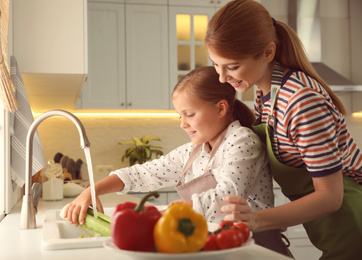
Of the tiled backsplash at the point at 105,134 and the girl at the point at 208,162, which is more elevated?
the girl at the point at 208,162

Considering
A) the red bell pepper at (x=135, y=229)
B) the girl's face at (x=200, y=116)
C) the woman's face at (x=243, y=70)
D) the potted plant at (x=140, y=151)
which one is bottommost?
the potted plant at (x=140, y=151)

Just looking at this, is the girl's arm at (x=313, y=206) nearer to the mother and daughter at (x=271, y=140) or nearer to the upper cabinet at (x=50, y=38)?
the mother and daughter at (x=271, y=140)

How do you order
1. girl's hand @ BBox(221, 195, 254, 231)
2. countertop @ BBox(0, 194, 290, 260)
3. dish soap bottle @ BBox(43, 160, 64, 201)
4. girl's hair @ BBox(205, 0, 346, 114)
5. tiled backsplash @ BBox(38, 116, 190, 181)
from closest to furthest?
countertop @ BBox(0, 194, 290, 260) < girl's hand @ BBox(221, 195, 254, 231) < girl's hair @ BBox(205, 0, 346, 114) < dish soap bottle @ BBox(43, 160, 64, 201) < tiled backsplash @ BBox(38, 116, 190, 181)

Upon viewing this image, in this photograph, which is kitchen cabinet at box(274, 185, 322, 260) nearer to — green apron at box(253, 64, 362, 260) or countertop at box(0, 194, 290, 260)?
green apron at box(253, 64, 362, 260)

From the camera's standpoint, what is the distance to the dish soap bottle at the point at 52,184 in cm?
252

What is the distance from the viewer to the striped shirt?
1.13 meters

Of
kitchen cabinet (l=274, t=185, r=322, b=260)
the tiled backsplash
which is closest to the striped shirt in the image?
kitchen cabinet (l=274, t=185, r=322, b=260)

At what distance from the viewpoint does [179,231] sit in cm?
69

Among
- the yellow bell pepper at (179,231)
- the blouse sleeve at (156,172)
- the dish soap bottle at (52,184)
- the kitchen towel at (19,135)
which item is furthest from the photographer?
the dish soap bottle at (52,184)

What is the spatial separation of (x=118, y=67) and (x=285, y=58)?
2482 mm

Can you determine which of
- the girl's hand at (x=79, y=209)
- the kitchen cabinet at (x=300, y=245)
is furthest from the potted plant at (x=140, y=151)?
the girl's hand at (x=79, y=209)

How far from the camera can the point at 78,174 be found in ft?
10.6

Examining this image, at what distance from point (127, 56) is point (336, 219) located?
8.76 feet

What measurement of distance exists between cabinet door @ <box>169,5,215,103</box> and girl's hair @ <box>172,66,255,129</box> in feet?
7.35
